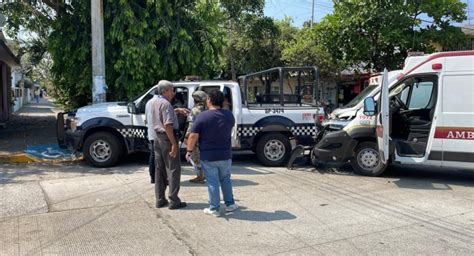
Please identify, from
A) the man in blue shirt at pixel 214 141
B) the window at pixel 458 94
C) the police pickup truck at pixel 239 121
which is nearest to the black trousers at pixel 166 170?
the man in blue shirt at pixel 214 141

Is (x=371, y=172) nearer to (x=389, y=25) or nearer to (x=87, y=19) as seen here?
(x=87, y=19)

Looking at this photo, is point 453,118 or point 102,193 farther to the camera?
point 453,118

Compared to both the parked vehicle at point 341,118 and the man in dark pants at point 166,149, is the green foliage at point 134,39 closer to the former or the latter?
the parked vehicle at point 341,118

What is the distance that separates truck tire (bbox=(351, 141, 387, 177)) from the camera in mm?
9641

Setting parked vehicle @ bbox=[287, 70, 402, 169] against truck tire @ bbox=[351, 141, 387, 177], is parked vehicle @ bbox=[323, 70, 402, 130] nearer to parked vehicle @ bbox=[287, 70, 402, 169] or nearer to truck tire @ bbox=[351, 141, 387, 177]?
parked vehicle @ bbox=[287, 70, 402, 169]

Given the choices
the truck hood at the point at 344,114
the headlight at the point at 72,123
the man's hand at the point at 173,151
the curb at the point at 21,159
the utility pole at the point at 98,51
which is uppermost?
the utility pole at the point at 98,51

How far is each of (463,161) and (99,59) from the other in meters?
8.56

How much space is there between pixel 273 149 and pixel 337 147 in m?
1.72

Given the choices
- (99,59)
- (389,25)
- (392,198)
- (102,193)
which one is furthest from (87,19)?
(389,25)

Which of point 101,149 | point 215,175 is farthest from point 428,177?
point 101,149

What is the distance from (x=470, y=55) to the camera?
8867 millimetres

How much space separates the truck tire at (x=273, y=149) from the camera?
1083 cm

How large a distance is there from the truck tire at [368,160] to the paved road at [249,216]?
0.24m

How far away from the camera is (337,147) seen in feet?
31.6
